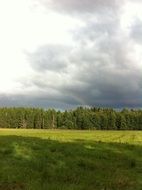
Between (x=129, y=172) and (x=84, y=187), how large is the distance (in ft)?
16.8

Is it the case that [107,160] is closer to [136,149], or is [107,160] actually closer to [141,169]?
[141,169]

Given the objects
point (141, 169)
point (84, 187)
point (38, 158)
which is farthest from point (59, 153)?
point (84, 187)

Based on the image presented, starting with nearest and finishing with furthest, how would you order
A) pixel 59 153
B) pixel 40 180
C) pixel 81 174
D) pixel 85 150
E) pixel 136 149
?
pixel 40 180, pixel 81 174, pixel 59 153, pixel 85 150, pixel 136 149

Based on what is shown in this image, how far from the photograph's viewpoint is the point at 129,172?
879 inches

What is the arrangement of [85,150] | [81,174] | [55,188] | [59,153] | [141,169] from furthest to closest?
1. [85,150]
2. [59,153]
3. [141,169]
4. [81,174]
5. [55,188]

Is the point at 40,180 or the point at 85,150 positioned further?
the point at 85,150

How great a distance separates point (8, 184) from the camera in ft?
59.1

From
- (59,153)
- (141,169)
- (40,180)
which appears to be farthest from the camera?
(59,153)

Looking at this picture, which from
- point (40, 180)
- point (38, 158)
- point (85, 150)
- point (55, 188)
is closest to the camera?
point (55, 188)

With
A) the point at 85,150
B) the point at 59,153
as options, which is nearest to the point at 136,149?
the point at 85,150

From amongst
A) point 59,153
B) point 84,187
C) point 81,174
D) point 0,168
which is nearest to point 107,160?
point 59,153

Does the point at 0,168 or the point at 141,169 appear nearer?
the point at 0,168

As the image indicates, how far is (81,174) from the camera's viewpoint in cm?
2141

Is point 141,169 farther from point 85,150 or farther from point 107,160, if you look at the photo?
point 85,150
